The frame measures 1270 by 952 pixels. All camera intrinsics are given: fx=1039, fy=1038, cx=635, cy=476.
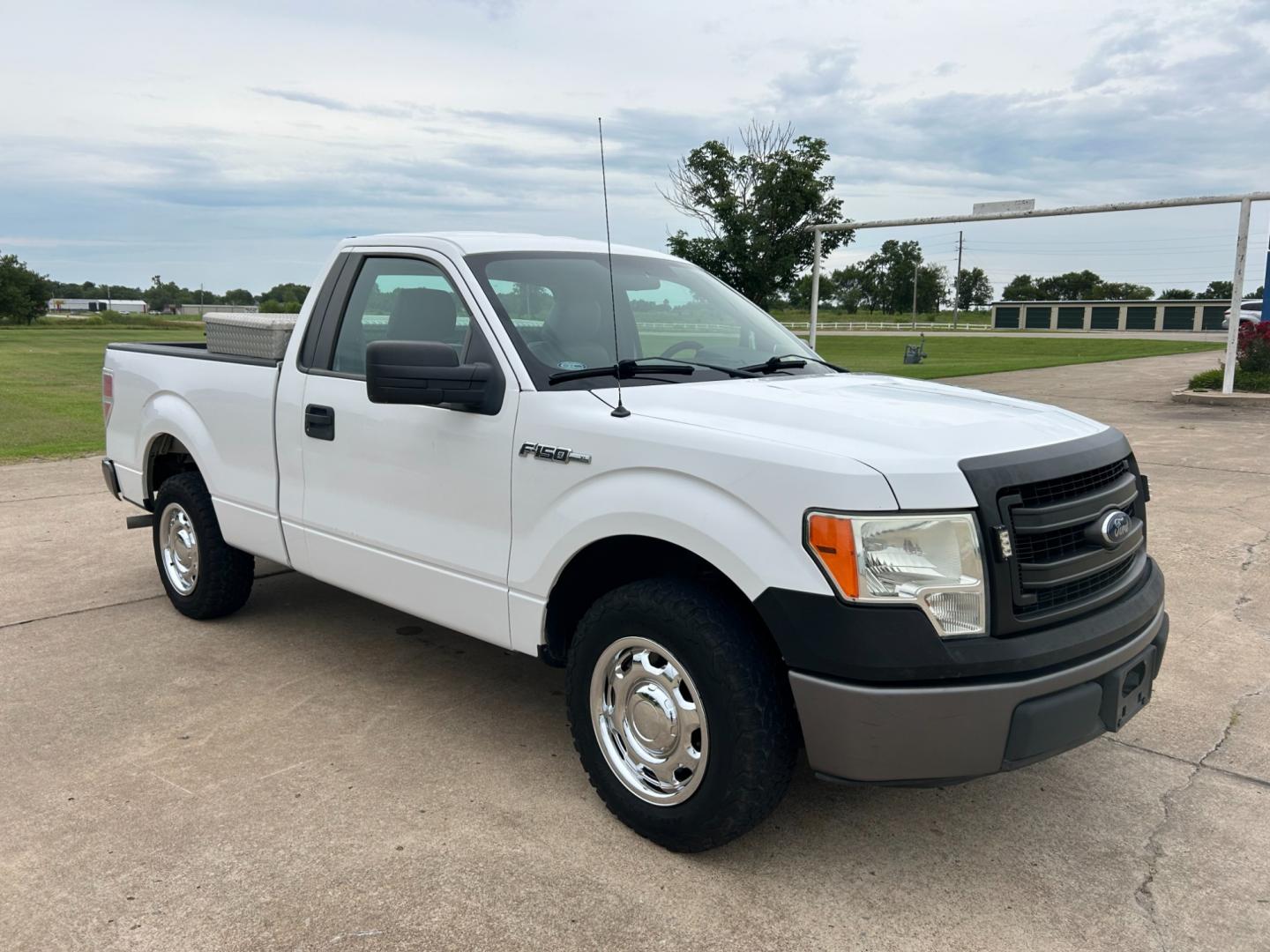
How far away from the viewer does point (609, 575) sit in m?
3.56

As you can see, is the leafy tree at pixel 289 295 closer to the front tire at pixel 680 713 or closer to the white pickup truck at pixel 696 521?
the white pickup truck at pixel 696 521

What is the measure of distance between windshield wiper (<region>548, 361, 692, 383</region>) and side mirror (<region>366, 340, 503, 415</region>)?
22 cm

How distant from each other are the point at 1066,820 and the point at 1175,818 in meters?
0.36

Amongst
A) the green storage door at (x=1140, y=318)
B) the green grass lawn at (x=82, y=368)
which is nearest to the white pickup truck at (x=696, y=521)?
the green grass lawn at (x=82, y=368)

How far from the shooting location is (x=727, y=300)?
466 cm

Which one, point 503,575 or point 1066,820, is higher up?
point 503,575

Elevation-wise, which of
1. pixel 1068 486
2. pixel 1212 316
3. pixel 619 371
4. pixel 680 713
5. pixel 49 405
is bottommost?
pixel 1212 316

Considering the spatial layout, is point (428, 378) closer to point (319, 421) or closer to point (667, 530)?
point (667, 530)

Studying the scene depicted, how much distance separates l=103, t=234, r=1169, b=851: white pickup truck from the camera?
8.92 feet

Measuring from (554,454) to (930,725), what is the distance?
1.43 meters

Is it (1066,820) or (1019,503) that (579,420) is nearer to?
(1019,503)

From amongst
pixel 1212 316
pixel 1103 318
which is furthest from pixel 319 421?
pixel 1103 318

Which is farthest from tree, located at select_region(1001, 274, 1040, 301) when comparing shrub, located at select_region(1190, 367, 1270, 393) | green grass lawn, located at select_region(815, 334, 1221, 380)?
shrub, located at select_region(1190, 367, 1270, 393)

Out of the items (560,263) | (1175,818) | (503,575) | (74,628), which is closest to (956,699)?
(1175,818)
